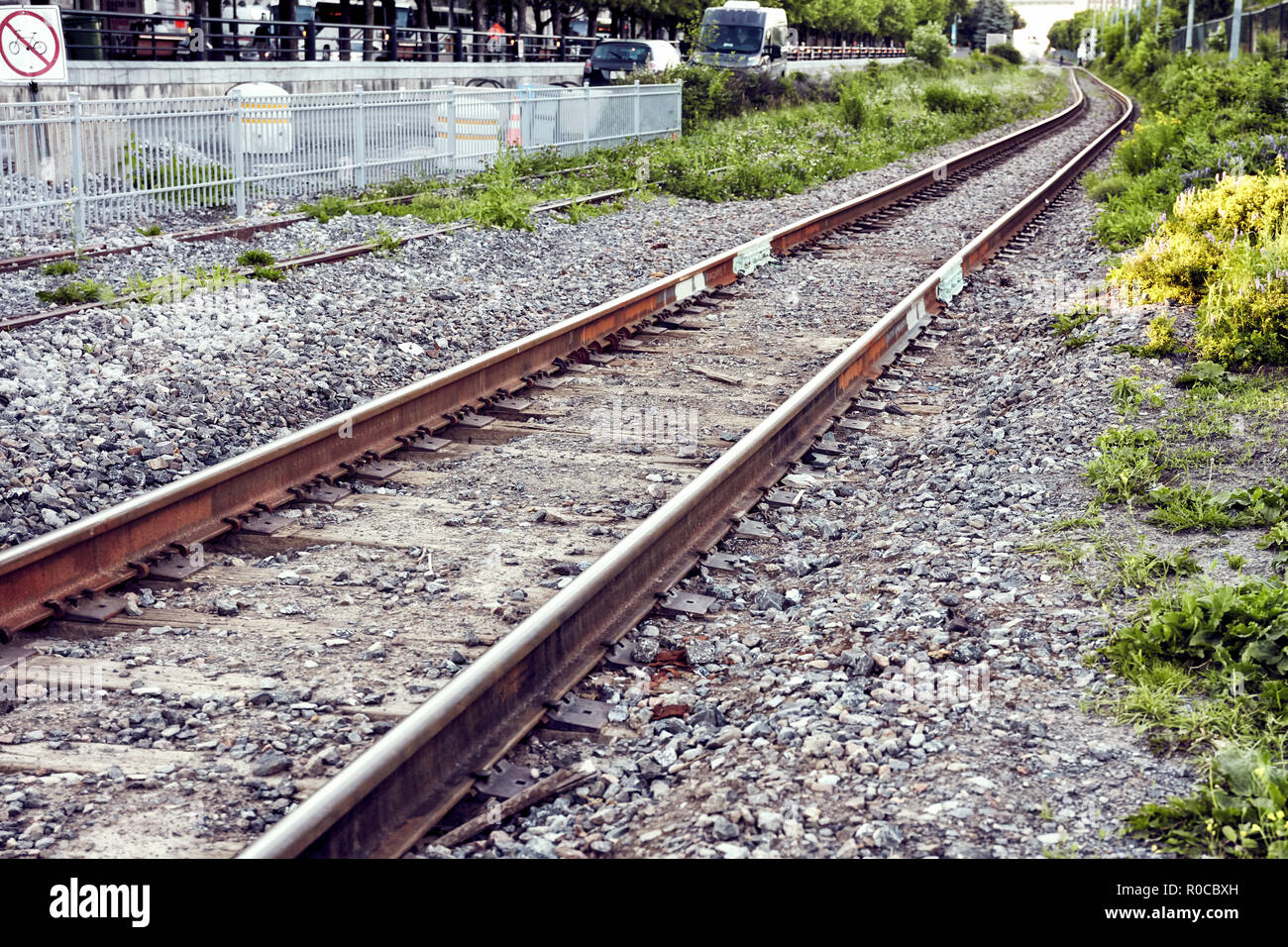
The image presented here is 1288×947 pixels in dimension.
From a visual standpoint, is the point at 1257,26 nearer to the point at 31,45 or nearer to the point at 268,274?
the point at 31,45

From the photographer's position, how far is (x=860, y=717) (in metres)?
4.32

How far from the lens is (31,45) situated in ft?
48.2

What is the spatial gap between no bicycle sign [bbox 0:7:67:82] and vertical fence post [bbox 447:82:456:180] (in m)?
5.92

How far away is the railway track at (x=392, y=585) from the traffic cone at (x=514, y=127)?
12533 mm

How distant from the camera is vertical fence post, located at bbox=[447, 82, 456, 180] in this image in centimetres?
1962

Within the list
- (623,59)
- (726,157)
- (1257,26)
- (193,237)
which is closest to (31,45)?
(193,237)

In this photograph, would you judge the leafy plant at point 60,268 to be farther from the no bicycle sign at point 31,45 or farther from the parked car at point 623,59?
the parked car at point 623,59

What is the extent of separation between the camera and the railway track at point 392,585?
3953mm

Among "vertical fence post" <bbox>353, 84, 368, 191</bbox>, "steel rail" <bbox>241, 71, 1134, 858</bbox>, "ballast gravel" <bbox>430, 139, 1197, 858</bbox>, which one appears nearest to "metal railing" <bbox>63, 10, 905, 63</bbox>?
"vertical fence post" <bbox>353, 84, 368, 191</bbox>

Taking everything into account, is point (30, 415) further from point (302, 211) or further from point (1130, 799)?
point (302, 211)

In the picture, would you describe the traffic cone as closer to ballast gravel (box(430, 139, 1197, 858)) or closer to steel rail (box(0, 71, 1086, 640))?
steel rail (box(0, 71, 1086, 640))
